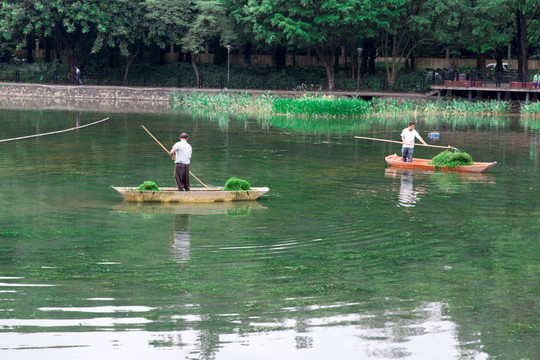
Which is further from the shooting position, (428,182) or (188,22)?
(188,22)

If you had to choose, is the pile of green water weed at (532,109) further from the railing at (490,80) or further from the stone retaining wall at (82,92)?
the stone retaining wall at (82,92)

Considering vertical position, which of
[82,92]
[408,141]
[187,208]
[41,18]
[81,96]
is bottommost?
[187,208]

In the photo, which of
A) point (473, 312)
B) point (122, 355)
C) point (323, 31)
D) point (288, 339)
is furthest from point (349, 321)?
point (323, 31)

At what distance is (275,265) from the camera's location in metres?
13.3

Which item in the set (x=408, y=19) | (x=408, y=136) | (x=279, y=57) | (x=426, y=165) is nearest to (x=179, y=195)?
(x=408, y=136)

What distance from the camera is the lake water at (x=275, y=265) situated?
9781 mm

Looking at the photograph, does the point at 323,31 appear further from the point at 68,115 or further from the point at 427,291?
the point at 427,291

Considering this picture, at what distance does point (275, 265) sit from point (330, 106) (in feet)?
116

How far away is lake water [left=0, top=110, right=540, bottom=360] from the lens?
32.1 ft

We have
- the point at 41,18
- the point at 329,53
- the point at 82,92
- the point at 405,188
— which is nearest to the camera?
the point at 405,188

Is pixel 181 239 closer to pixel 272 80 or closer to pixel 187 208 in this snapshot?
pixel 187 208

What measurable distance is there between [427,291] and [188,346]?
4032 mm

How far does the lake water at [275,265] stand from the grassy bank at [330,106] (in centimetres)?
2148

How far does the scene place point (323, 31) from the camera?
61562 mm
